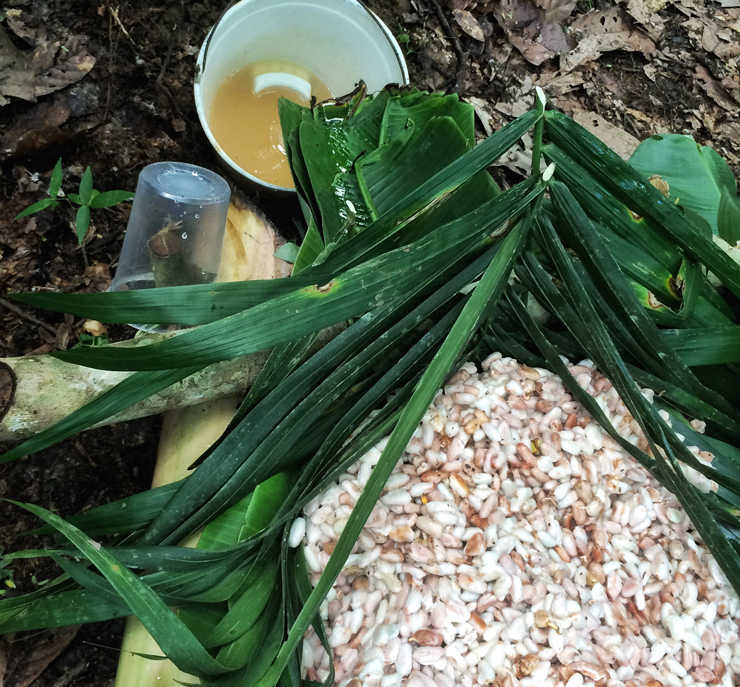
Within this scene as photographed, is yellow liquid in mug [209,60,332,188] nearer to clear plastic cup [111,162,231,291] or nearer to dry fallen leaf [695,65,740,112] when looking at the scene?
clear plastic cup [111,162,231,291]

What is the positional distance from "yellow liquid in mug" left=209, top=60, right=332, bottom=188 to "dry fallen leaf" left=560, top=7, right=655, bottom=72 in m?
0.85

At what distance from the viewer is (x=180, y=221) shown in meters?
1.19

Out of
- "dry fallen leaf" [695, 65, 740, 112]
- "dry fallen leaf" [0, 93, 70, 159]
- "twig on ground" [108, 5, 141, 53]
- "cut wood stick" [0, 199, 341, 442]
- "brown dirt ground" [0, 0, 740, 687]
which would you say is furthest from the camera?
"dry fallen leaf" [695, 65, 740, 112]

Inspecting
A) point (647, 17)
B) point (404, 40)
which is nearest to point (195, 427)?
point (404, 40)

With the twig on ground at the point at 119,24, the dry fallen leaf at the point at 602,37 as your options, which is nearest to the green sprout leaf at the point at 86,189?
the twig on ground at the point at 119,24

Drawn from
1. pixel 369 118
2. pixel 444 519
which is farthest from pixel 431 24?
pixel 444 519

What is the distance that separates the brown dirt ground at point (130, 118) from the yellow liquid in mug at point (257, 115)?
75 mm

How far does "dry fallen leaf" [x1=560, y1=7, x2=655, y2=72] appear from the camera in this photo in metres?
1.86

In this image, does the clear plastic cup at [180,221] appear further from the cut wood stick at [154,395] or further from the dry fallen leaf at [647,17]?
the dry fallen leaf at [647,17]

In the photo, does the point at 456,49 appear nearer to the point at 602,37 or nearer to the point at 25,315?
the point at 602,37

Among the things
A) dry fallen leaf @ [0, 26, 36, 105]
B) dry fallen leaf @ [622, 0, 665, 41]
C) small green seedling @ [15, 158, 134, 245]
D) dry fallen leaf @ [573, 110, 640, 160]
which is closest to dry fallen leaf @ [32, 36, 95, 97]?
dry fallen leaf @ [0, 26, 36, 105]

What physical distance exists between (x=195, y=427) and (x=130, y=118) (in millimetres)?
877

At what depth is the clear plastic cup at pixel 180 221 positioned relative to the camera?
1180 millimetres

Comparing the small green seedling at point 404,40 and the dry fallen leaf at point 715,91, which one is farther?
the dry fallen leaf at point 715,91
